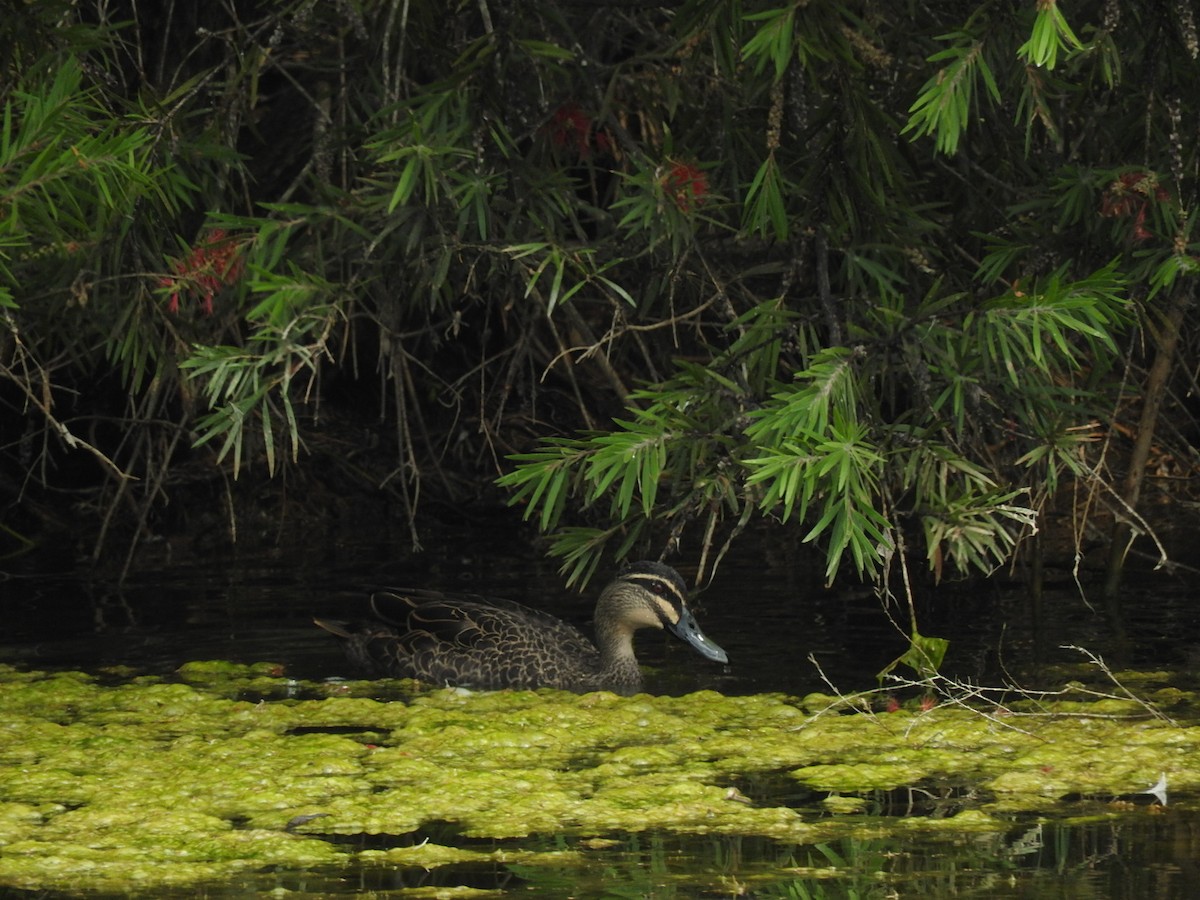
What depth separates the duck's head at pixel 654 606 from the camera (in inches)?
280

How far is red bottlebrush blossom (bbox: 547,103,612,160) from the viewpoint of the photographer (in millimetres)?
6770

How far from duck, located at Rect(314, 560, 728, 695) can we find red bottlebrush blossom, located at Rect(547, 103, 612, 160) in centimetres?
147

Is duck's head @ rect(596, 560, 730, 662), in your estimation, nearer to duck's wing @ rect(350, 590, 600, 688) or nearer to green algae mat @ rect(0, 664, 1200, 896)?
duck's wing @ rect(350, 590, 600, 688)

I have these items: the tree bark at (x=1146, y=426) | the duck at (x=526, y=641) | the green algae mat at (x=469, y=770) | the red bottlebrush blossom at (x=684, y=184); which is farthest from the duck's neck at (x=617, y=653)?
the tree bark at (x=1146, y=426)

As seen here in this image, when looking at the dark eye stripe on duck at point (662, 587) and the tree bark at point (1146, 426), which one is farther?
the tree bark at point (1146, 426)

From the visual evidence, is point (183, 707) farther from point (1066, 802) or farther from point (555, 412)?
point (555, 412)

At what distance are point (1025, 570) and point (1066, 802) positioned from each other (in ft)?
9.64

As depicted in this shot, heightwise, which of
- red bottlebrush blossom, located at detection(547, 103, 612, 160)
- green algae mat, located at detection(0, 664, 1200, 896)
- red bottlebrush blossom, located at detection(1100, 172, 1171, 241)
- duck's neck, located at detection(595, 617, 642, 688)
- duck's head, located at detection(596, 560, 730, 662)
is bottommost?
green algae mat, located at detection(0, 664, 1200, 896)

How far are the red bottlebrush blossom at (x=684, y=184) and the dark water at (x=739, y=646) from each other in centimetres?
142

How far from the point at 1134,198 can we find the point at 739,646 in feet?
7.15

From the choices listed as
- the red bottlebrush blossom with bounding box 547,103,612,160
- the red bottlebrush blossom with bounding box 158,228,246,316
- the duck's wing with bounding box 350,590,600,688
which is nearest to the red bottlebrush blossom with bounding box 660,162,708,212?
the red bottlebrush blossom with bounding box 547,103,612,160

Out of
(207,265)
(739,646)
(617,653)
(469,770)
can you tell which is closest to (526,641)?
(617,653)

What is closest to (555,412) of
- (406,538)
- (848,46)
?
(406,538)

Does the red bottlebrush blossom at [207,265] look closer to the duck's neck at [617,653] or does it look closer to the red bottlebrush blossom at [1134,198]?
the duck's neck at [617,653]
